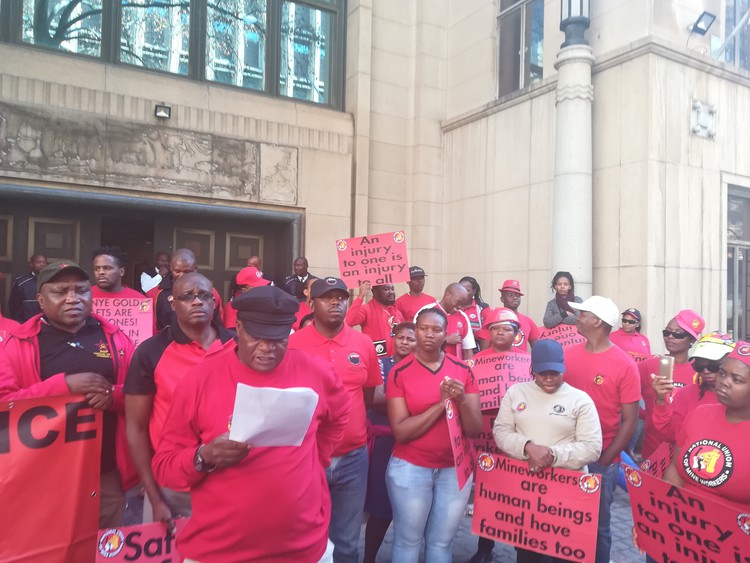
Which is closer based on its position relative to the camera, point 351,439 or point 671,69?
point 351,439

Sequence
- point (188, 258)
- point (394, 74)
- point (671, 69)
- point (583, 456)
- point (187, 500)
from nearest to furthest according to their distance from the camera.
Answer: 1. point (187, 500)
2. point (583, 456)
3. point (188, 258)
4. point (671, 69)
5. point (394, 74)

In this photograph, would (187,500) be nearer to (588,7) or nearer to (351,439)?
(351,439)

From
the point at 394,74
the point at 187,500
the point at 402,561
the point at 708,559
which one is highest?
the point at 394,74

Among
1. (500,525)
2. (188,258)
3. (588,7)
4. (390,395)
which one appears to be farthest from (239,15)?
(500,525)

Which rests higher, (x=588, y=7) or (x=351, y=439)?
(x=588, y=7)

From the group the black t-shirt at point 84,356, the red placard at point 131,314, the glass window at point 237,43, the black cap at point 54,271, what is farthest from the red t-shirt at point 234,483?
the glass window at point 237,43

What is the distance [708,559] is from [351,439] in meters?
2.06

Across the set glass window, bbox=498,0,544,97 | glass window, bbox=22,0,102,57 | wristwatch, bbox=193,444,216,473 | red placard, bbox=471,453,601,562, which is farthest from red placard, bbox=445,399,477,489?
glass window, bbox=22,0,102,57

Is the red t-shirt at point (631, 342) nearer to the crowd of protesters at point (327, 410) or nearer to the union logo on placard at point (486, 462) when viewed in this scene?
the crowd of protesters at point (327, 410)

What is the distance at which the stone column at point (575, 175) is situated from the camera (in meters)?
8.97

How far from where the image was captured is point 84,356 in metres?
3.23

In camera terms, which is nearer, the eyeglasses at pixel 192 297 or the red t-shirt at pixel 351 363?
the eyeglasses at pixel 192 297

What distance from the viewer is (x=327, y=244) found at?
436 inches

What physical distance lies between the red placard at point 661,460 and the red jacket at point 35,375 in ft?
10.7
